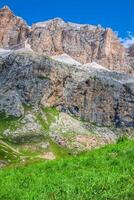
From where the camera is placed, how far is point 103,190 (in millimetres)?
19516

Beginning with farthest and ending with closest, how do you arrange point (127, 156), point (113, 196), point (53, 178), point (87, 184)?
point (127, 156), point (53, 178), point (87, 184), point (113, 196)

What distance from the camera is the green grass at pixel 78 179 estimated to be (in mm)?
19295

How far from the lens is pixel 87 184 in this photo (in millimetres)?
20281

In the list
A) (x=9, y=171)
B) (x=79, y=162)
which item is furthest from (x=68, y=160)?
(x=9, y=171)

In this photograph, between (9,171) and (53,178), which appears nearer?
(53,178)

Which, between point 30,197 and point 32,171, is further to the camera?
point 32,171

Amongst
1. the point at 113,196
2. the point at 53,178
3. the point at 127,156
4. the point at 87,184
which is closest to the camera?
the point at 113,196

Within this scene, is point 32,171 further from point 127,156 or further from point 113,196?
point 113,196

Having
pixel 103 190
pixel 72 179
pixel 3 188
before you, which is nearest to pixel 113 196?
pixel 103 190

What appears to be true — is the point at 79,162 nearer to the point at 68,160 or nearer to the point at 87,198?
the point at 68,160

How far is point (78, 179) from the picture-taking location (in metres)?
21.3

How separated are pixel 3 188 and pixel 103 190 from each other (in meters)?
4.52

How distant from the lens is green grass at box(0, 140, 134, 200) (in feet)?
63.3

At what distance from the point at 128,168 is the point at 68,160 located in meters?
4.42
